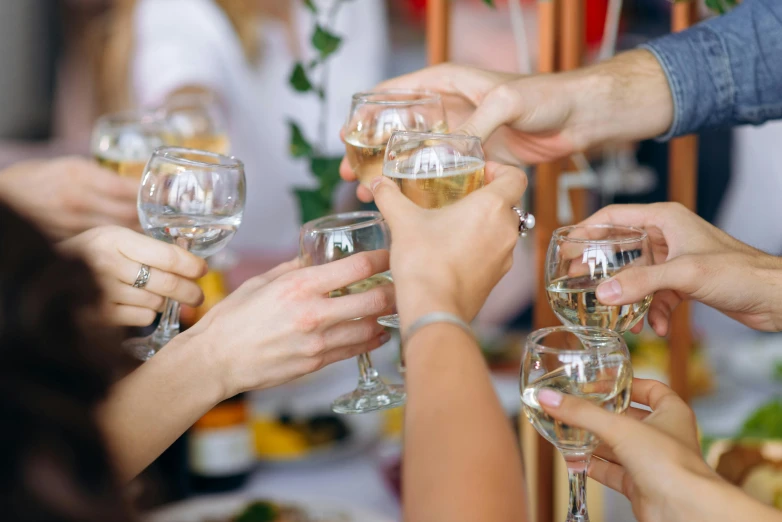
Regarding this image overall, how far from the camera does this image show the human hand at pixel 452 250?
83cm

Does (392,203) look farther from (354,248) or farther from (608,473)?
(608,473)

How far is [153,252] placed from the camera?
3.83 feet

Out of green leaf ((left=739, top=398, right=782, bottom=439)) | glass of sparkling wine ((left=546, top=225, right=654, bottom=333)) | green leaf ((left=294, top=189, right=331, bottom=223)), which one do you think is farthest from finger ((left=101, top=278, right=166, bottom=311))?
green leaf ((left=739, top=398, right=782, bottom=439))

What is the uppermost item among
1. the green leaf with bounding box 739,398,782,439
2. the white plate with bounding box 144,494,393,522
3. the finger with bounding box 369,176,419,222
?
the finger with bounding box 369,176,419,222

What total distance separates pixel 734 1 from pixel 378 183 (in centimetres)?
93

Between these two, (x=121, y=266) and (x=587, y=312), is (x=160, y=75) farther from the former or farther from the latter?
(x=587, y=312)

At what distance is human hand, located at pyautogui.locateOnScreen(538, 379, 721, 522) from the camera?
Result: 0.77 meters

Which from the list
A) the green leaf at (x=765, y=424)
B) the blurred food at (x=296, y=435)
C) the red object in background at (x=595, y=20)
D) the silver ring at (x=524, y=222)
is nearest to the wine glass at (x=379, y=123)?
the silver ring at (x=524, y=222)

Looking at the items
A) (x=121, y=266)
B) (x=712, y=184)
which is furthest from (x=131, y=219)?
(x=712, y=184)

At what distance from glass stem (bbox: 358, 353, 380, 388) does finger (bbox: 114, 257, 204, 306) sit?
272mm

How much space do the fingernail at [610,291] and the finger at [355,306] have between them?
10.6 inches

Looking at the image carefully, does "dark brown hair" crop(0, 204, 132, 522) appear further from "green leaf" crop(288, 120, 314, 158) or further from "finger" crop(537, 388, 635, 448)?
"green leaf" crop(288, 120, 314, 158)

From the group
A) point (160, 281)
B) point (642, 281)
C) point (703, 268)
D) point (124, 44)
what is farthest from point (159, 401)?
point (124, 44)

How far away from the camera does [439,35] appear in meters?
1.69
